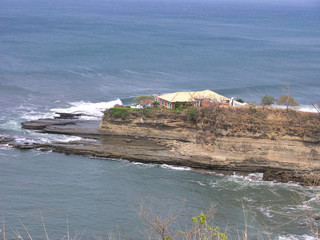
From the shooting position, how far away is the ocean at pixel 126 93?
29859 millimetres

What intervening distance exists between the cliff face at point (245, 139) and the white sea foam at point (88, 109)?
36.2ft

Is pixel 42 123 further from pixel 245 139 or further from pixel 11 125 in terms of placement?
pixel 245 139

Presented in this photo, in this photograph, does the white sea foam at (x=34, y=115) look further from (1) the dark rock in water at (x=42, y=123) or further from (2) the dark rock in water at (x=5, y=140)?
(2) the dark rock in water at (x=5, y=140)

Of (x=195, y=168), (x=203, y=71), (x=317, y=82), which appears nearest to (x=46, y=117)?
(x=195, y=168)

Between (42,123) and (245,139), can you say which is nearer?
(245,139)

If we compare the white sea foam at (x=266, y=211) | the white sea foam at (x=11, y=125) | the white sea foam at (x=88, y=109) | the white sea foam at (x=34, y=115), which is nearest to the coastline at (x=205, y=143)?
the white sea foam at (x=11, y=125)

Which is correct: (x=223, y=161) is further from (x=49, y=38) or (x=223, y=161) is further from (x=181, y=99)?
(x=49, y=38)

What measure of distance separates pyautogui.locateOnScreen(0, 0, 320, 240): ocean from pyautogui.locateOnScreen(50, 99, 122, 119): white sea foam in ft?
0.42

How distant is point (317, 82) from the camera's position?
72000 millimetres

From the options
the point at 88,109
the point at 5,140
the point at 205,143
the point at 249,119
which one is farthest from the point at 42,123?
the point at 249,119

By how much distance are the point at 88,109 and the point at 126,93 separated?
30.8 ft

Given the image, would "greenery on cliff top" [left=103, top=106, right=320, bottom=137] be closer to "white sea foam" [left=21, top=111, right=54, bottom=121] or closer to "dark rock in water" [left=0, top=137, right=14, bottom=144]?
"dark rock in water" [left=0, top=137, right=14, bottom=144]

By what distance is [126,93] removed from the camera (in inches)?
2482

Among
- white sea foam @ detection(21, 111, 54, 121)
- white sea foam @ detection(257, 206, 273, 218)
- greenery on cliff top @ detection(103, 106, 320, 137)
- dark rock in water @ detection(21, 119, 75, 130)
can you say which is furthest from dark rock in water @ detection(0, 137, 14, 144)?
white sea foam @ detection(257, 206, 273, 218)
